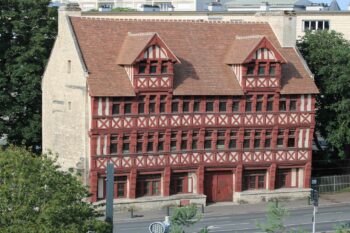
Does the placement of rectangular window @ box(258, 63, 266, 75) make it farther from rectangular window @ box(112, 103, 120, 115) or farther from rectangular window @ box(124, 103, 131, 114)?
rectangular window @ box(112, 103, 120, 115)

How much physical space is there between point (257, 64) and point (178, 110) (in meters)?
6.23

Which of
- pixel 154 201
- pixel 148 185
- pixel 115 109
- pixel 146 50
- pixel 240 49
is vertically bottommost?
pixel 154 201

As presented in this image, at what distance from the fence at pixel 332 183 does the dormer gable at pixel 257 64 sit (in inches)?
325

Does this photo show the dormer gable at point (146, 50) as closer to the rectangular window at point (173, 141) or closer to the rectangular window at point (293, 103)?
the rectangular window at point (173, 141)

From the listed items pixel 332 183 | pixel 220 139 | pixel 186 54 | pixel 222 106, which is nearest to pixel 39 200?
pixel 220 139

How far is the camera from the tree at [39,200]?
46.1 m

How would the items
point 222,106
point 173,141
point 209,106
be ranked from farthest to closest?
point 222,106 → point 209,106 → point 173,141

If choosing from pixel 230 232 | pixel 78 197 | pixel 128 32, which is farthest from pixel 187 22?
pixel 78 197

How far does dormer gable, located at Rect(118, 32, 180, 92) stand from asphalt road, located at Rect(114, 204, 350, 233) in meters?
8.70

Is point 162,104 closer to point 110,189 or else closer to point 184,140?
point 184,140

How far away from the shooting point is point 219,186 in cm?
7481

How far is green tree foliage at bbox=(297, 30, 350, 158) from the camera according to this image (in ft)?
258

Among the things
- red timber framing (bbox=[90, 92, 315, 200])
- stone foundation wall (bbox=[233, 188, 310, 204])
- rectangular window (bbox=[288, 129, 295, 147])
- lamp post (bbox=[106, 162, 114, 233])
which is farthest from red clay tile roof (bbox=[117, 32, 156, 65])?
lamp post (bbox=[106, 162, 114, 233])

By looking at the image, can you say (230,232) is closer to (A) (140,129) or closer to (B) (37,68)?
(A) (140,129)
